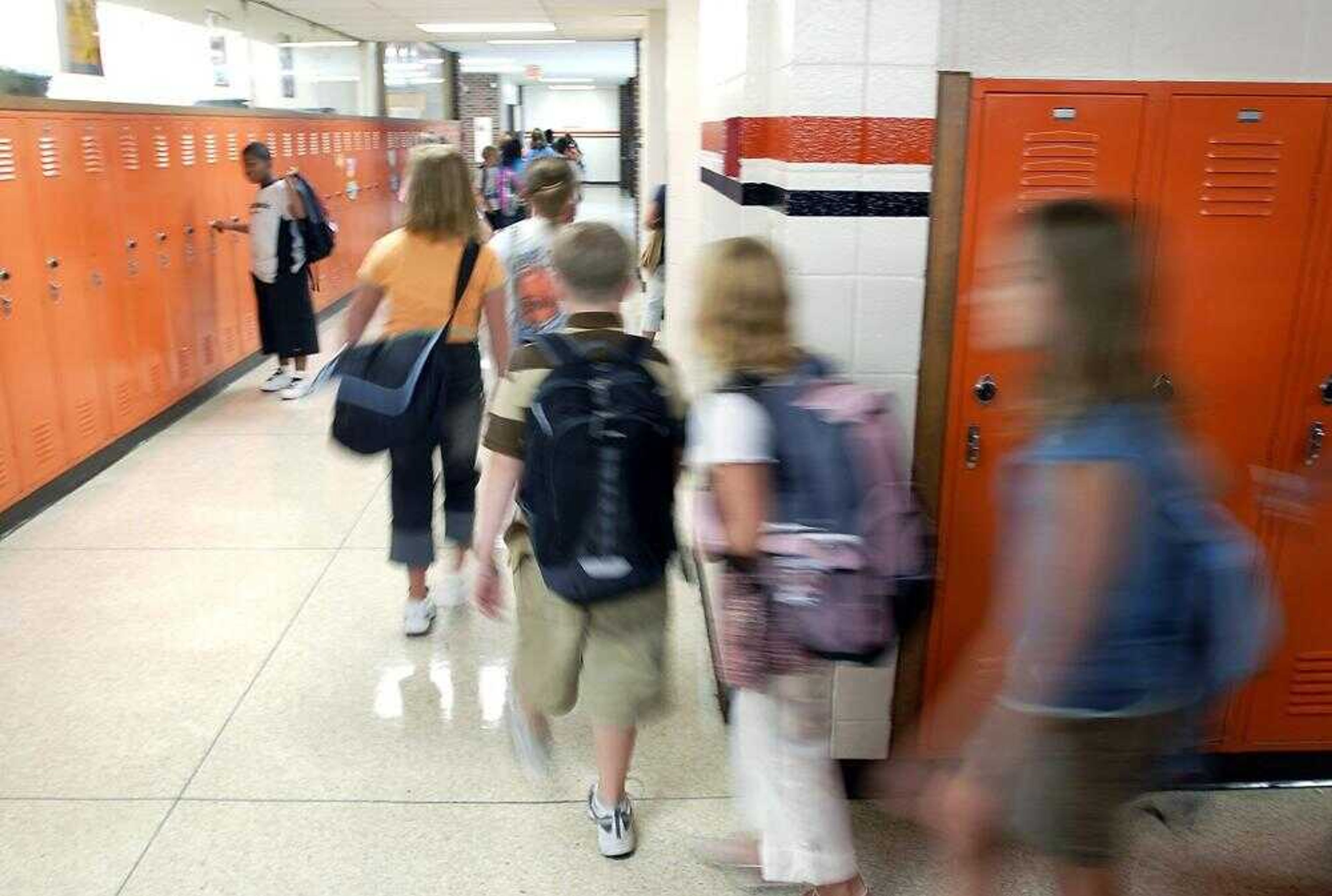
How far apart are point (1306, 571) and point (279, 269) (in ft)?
18.4

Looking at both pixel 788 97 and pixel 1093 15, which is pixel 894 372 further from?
pixel 1093 15

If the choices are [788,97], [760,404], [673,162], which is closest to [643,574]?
[760,404]

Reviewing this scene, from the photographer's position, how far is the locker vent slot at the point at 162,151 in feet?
18.7

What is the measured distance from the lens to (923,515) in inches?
74.5

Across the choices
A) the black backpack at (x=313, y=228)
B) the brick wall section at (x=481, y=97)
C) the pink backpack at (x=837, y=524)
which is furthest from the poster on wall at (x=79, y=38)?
the brick wall section at (x=481, y=97)

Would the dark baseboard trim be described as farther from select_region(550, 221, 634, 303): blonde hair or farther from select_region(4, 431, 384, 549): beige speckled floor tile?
select_region(550, 221, 634, 303): blonde hair

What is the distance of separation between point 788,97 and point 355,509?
119 inches

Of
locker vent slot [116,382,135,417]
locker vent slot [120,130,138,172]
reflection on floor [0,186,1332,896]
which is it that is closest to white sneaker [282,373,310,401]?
locker vent slot [116,382,135,417]

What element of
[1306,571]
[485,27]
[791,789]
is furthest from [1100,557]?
[485,27]

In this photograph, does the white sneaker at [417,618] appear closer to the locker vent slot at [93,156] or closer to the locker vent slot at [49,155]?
the locker vent slot at [49,155]

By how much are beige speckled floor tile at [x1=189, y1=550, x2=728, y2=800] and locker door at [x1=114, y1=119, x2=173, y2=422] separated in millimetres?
2654

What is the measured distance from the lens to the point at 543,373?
2066 millimetres

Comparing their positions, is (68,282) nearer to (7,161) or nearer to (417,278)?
(7,161)

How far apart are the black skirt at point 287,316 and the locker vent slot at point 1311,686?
219 inches
